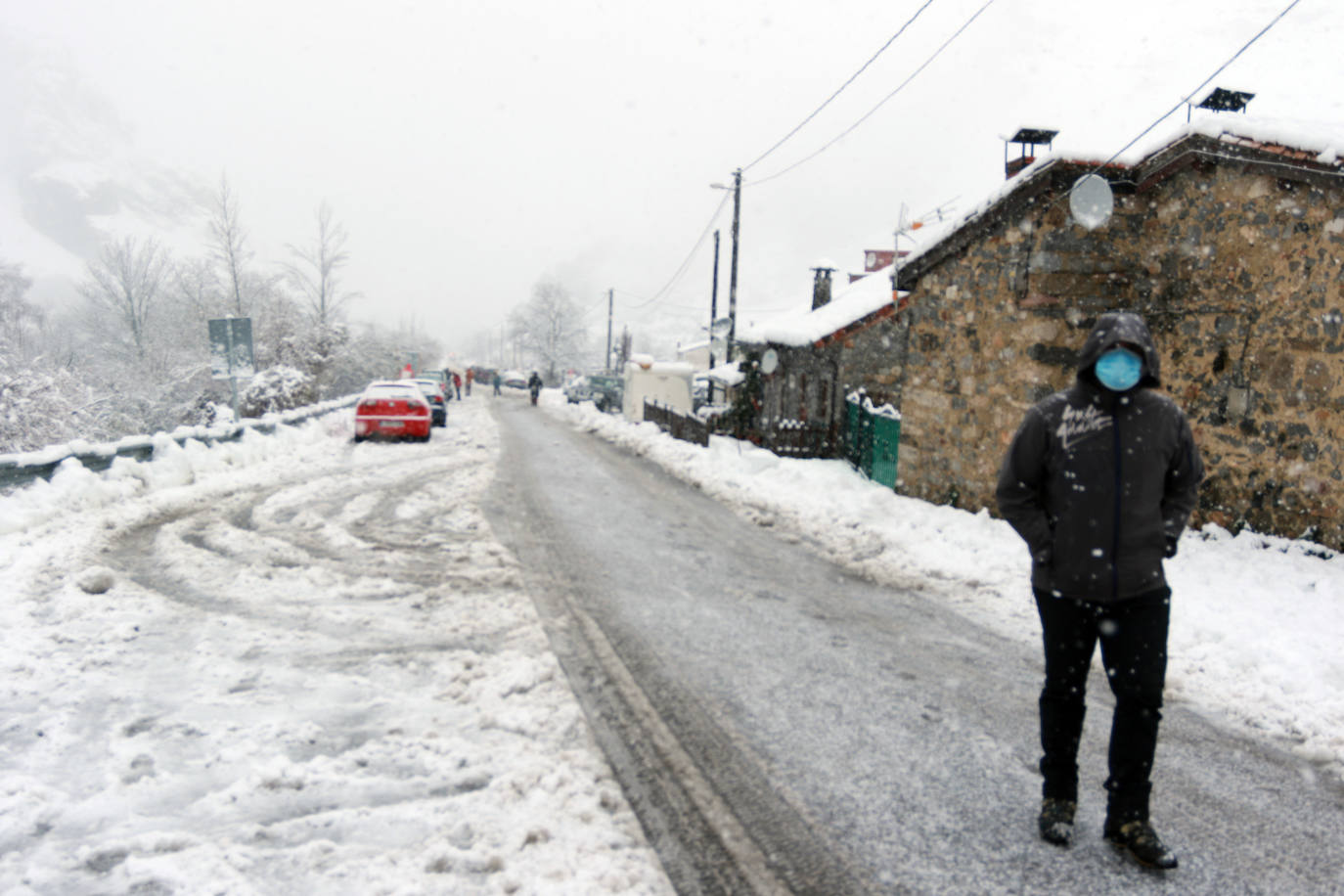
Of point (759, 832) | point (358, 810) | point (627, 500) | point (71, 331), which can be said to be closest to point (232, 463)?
point (627, 500)

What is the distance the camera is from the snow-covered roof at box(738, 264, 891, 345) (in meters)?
17.9

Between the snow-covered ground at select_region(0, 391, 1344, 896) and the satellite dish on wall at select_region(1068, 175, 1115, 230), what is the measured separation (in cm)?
369

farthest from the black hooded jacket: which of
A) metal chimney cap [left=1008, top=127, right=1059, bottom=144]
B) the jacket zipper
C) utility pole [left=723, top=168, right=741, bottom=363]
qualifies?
utility pole [left=723, top=168, right=741, bottom=363]

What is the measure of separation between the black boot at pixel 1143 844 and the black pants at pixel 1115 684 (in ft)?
0.11

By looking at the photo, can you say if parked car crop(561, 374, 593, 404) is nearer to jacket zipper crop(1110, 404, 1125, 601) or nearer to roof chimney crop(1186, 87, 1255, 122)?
roof chimney crop(1186, 87, 1255, 122)

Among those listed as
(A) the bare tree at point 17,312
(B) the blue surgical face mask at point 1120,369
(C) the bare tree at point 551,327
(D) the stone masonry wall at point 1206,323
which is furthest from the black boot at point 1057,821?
(C) the bare tree at point 551,327

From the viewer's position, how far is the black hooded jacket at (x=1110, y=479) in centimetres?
262

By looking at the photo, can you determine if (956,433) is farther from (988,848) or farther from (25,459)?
(25,459)

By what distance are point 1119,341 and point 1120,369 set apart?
0.10 meters

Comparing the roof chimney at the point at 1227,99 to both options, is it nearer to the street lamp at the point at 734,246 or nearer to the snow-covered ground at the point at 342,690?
the snow-covered ground at the point at 342,690

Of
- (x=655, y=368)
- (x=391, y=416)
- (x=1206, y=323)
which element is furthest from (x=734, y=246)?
(x=1206, y=323)

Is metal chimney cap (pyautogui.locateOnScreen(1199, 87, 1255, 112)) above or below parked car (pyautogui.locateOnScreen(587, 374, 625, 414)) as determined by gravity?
above

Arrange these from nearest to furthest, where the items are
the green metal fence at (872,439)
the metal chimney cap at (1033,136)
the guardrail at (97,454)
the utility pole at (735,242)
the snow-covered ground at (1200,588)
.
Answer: the snow-covered ground at (1200,588) → the guardrail at (97,454) → the metal chimney cap at (1033,136) → the green metal fence at (872,439) → the utility pole at (735,242)

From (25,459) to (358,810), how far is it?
756 centimetres
